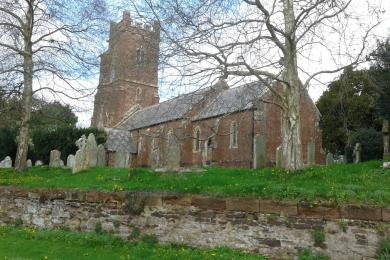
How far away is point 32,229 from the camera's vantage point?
1309 centimetres

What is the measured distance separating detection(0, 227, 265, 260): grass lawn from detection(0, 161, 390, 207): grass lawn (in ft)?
4.93

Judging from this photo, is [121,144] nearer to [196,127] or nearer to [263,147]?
[196,127]

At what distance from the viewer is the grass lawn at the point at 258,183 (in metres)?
9.73

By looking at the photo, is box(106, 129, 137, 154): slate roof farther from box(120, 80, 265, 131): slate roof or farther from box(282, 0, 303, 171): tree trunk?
box(282, 0, 303, 171): tree trunk

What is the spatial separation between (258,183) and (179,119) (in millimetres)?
28944

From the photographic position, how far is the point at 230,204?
1039 cm

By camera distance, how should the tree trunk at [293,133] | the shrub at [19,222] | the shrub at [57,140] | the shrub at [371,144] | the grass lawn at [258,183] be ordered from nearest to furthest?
the grass lawn at [258,183] < the tree trunk at [293,133] < the shrub at [19,222] < the shrub at [371,144] < the shrub at [57,140]

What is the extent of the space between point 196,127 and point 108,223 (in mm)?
27996

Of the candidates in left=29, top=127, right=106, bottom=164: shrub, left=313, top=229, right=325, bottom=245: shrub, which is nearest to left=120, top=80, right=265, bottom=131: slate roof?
left=313, top=229, right=325, bottom=245: shrub

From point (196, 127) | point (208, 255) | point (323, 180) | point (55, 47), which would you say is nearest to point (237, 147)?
point (196, 127)

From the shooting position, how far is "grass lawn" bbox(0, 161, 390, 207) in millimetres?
9734

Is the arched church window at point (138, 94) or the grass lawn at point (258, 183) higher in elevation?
the arched church window at point (138, 94)

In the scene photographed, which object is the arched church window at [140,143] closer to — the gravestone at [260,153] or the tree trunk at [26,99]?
the tree trunk at [26,99]

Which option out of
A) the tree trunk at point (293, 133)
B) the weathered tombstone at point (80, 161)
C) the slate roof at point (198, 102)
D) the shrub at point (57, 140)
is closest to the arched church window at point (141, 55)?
the slate roof at point (198, 102)
